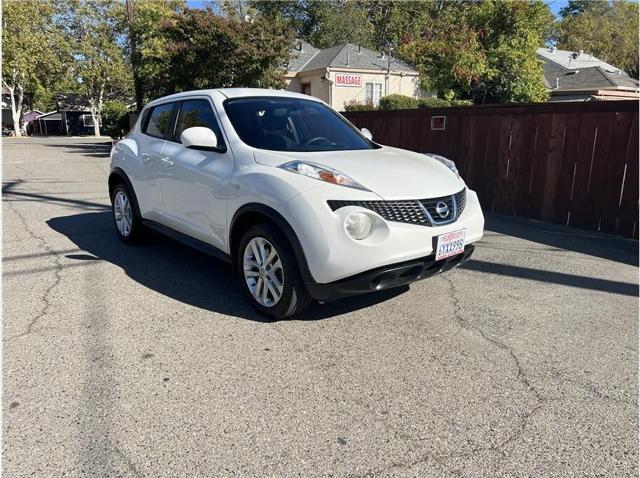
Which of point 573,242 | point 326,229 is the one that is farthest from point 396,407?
point 573,242

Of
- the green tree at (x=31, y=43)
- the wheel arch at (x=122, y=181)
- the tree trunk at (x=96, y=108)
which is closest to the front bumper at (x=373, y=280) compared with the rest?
the wheel arch at (x=122, y=181)

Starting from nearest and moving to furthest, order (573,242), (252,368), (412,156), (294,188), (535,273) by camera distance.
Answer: (252,368) < (294,188) < (412,156) < (535,273) < (573,242)

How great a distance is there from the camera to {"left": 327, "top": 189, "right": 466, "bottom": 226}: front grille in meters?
3.45

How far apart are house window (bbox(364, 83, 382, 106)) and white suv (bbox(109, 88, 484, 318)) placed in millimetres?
25657

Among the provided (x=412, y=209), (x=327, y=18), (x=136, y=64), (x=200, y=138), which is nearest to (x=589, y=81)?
A: (x=327, y=18)

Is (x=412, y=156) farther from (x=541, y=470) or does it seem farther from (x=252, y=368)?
(x=541, y=470)

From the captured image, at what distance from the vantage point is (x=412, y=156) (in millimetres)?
4496

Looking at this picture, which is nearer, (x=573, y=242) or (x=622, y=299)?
(x=622, y=299)

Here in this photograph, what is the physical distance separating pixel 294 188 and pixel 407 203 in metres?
0.80

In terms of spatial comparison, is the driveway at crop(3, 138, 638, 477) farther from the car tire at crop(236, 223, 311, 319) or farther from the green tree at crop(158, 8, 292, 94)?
the green tree at crop(158, 8, 292, 94)

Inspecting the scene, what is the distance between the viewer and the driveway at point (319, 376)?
8.01ft

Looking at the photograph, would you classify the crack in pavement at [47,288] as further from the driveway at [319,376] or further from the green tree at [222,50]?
the green tree at [222,50]

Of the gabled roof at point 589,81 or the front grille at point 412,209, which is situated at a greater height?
the gabled roof at point 589,81

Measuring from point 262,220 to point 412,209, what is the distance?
112 cm
